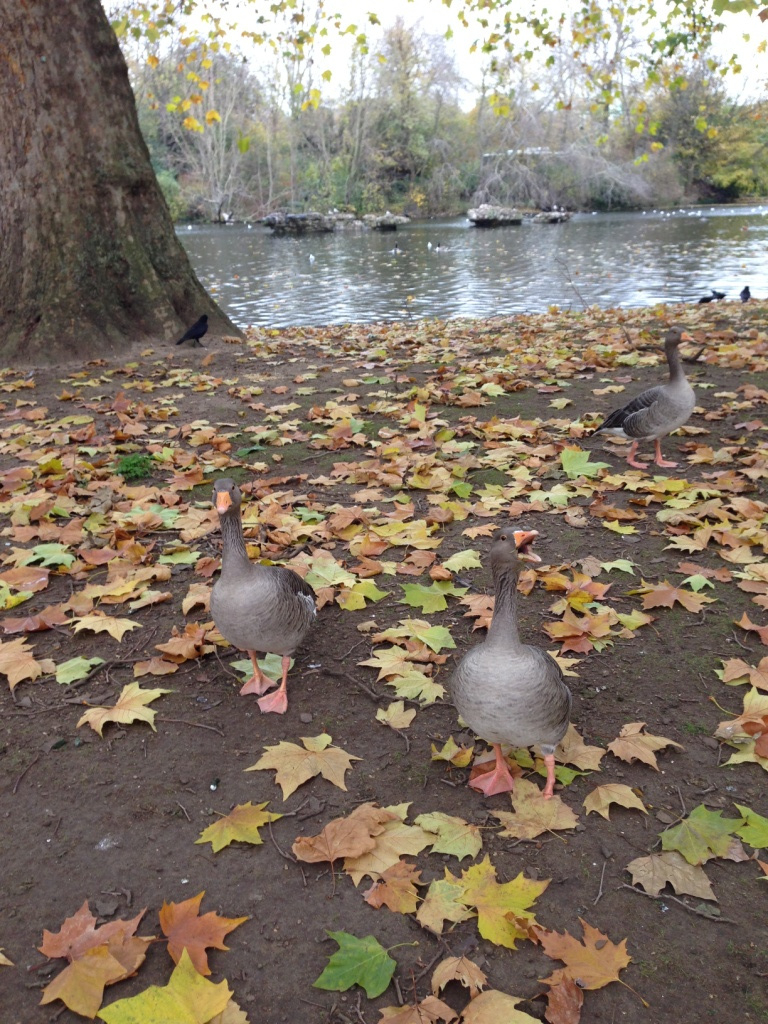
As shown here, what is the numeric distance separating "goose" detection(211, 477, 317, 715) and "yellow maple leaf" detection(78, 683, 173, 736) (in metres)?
0.43

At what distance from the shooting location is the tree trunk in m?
8.08

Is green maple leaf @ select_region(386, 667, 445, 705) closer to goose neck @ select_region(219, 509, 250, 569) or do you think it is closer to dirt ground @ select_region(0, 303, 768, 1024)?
dirt ground @ select_region(0, 303, 768, 1024)

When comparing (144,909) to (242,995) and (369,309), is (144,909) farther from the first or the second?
(369,309)

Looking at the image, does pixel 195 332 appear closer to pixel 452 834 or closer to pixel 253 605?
pixel 253 605

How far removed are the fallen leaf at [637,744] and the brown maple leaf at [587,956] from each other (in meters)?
0.82

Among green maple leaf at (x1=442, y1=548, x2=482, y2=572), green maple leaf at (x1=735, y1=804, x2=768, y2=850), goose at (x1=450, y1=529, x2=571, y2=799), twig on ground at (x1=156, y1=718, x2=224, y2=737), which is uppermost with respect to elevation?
goose at (x1=450, y1=529, x2=571, y2=799)

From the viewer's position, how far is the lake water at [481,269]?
64.5 ft

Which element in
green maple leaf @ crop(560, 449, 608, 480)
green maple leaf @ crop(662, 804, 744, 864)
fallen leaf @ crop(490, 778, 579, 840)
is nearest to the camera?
green maple leaf @ crop(662, 804, 744, 864)

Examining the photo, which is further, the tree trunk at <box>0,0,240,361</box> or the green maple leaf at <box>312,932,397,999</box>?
the tree trunk at <box>0,0,240,361</box>

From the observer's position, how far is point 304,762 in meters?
2.79

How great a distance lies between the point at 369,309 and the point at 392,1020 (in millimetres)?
19233

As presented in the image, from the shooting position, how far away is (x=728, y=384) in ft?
24.0

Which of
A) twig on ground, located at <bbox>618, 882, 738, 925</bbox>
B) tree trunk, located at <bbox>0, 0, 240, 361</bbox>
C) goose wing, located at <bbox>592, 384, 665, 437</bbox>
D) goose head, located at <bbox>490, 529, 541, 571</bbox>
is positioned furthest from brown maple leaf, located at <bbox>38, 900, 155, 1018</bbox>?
tree trunk, located at <bbox>0, 0, 240, 361</bbox>


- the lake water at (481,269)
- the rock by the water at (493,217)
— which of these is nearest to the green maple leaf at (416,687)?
the lake water at (481,269)
